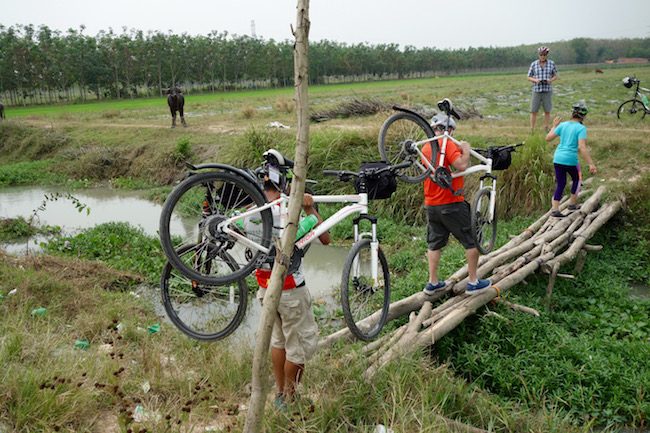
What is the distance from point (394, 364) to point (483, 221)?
3036 mm

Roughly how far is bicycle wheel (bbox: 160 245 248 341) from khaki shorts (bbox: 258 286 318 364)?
0.55 metres

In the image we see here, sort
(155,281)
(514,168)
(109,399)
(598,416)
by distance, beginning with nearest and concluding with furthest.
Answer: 1. (109,399)
2. (598,416)
3. (155,281)
4. (514,168)

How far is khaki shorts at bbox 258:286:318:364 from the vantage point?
3574mm

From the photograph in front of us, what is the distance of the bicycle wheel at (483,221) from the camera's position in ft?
19.5

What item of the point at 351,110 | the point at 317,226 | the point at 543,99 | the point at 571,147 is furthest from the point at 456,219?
the point at 351,110

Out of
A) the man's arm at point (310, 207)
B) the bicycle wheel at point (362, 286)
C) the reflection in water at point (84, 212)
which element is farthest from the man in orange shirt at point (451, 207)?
the reflection in water at point (84, 212)

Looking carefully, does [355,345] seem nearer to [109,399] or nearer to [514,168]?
[109,399]

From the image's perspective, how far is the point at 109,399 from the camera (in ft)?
11.7

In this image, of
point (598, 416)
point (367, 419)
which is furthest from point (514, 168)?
point (367, 419)

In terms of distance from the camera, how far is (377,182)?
421cm

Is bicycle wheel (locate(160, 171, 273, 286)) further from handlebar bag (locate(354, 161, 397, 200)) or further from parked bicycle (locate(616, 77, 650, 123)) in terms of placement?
parked bicycle (locate(616, 77, 650, 123))

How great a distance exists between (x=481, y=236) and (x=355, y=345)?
2493 millimetres

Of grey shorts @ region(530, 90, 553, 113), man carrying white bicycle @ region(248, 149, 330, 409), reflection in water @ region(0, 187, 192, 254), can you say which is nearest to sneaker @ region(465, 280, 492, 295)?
man carrying white bicycle @ region(248, 149, 330, 409)

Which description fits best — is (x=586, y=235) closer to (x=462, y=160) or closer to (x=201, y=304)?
(x=462, y=160)
